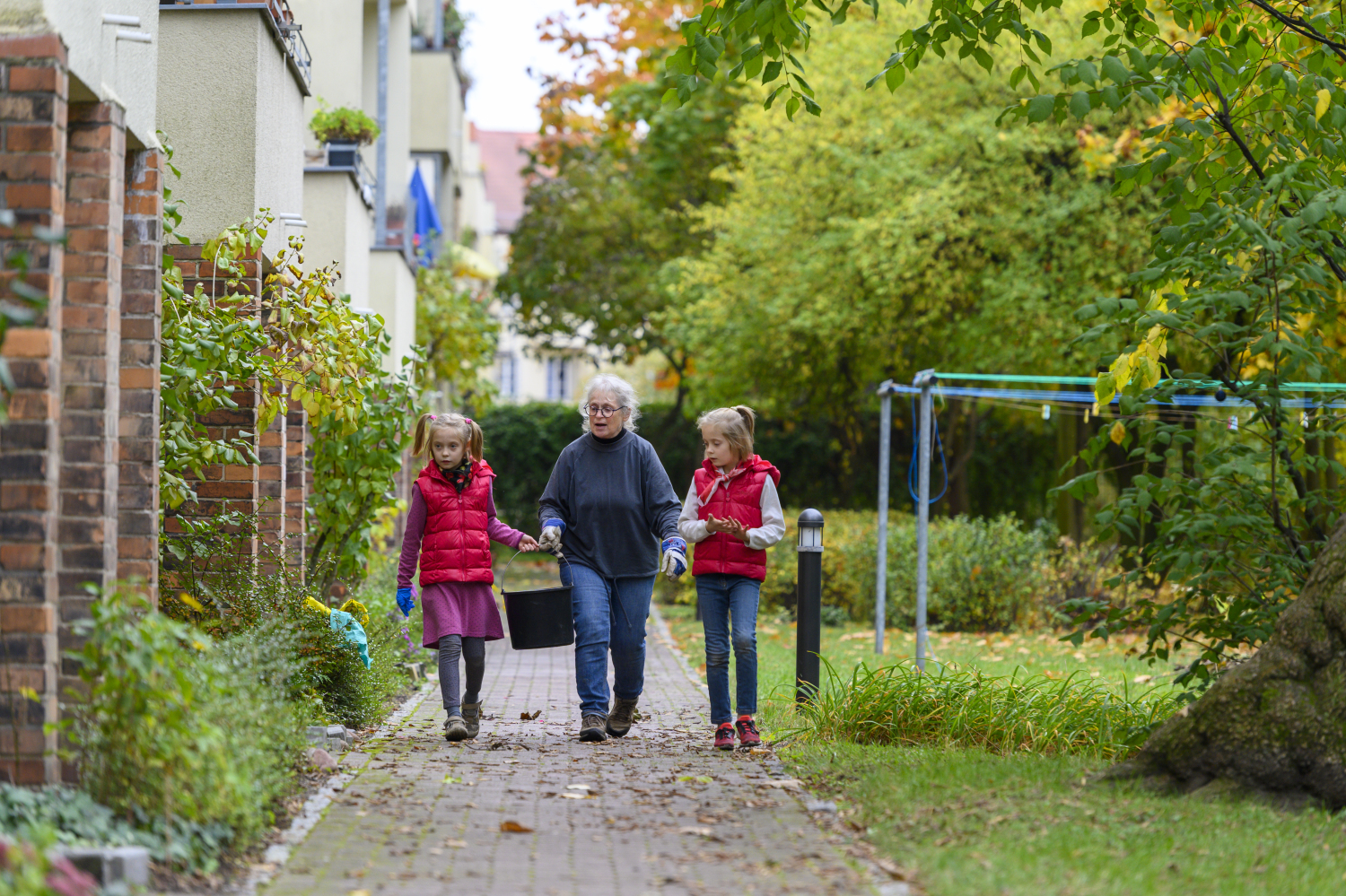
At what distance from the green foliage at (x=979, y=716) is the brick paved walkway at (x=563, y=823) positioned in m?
0.58

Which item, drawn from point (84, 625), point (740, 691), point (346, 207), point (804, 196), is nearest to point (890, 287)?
point (804, 196)

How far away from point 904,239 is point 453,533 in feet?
32.4

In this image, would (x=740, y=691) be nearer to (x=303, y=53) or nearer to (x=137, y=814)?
(x=137, y=814)

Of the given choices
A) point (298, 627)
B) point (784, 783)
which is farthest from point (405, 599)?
point (784, 783)

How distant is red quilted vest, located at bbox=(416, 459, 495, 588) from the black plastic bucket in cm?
23

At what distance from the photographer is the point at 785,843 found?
4.78 metres

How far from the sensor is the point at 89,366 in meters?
4.86

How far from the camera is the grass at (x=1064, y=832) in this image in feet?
13.9

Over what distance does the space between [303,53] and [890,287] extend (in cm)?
844

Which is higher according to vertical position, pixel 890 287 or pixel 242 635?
pixel 890 287

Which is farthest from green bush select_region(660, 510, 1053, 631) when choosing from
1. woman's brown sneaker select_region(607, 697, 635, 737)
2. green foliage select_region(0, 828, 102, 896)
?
green foliage select_region(0, 828, 102, 896)

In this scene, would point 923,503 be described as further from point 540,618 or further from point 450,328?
point 450,328

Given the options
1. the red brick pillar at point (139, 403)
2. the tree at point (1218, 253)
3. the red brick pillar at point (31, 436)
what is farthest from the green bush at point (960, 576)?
the red brick pillar at point (31, 436)

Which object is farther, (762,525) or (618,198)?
(618,198)
